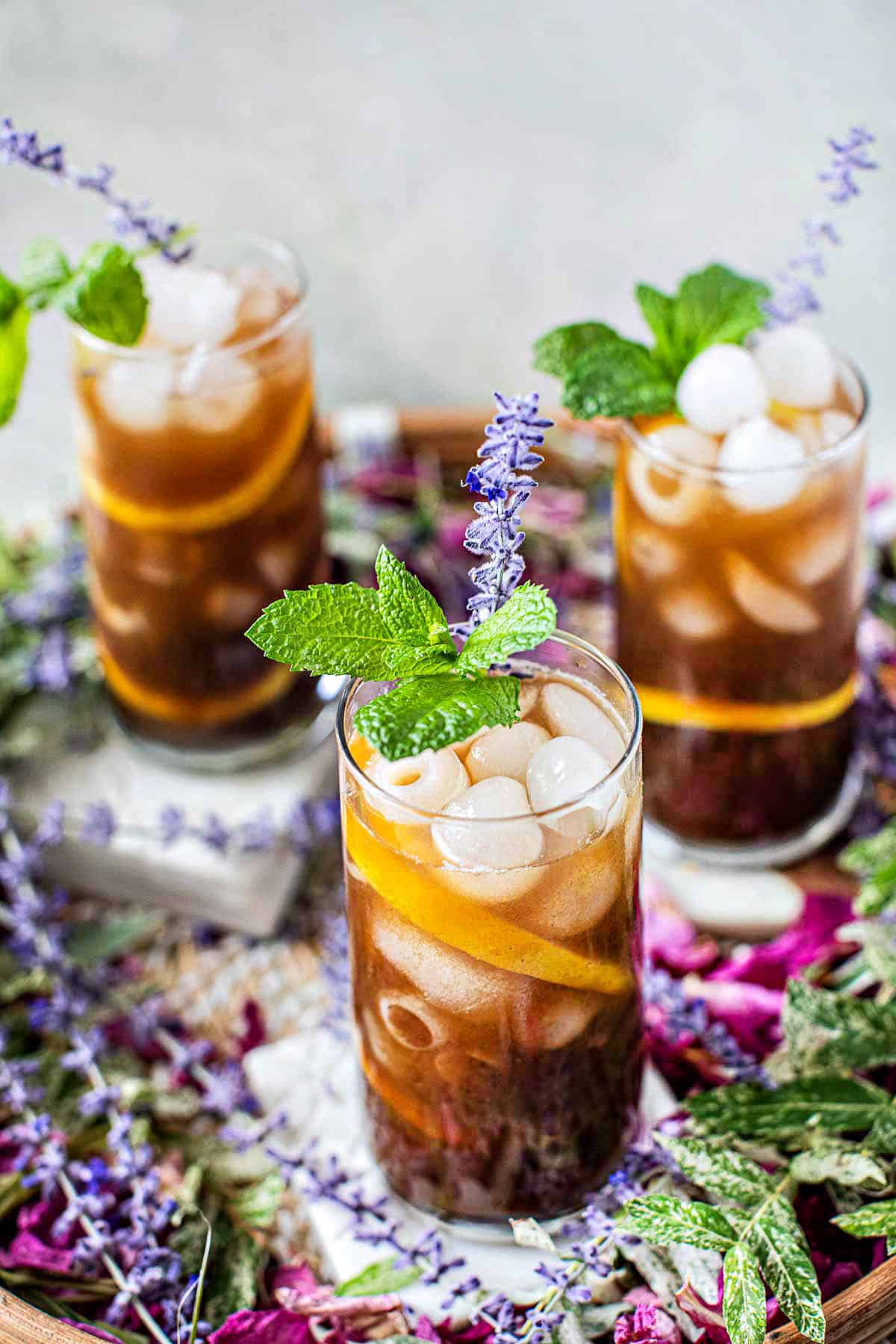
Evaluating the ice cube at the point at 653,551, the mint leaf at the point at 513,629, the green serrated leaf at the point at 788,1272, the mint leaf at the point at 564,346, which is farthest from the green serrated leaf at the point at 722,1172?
the mint leaf at the point at 564,346

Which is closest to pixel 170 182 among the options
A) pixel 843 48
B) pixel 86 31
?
pixel 86 31

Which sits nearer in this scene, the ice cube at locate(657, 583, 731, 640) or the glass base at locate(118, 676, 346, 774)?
the ice cube at locate(657, 583, 731, 640)

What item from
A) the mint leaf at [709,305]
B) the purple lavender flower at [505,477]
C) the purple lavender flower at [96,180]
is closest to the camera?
the purple lavender flower at [505,477]

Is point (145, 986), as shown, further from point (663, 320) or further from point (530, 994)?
point (663, 320)

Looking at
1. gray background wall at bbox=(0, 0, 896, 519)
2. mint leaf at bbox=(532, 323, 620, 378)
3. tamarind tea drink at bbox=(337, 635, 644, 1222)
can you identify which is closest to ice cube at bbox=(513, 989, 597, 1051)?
tamarind tea drink at bbox=(337, 635, 644, 1222)

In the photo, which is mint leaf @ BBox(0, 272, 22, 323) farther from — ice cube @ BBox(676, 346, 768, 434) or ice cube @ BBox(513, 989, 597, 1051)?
ice cube @ BBox(513, 989, 597, 1051)

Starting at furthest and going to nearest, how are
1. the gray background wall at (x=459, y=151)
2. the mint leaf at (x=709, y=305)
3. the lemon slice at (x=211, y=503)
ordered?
the gray background wall at (x=459, y=151), the lemon slice at (x=211, y=503), the mint leaf at (x=709, y=305)

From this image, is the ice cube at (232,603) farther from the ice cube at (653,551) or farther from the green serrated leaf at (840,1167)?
the green serrated leaf at (840,1167)
